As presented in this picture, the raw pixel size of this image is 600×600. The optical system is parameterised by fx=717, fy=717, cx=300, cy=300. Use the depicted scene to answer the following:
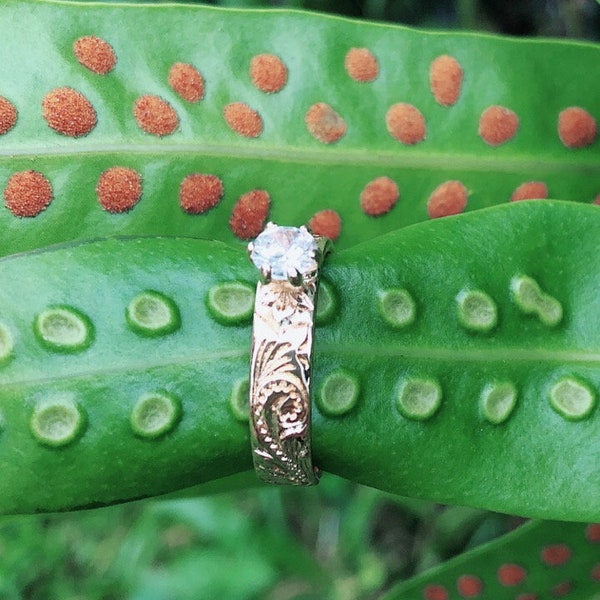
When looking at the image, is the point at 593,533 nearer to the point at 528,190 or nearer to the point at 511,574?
the point at 511,574

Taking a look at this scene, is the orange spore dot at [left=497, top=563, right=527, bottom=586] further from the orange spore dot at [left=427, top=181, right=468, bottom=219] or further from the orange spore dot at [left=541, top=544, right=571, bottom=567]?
the orange spore dot at [left=427, top=181, right=468, bottom=219]

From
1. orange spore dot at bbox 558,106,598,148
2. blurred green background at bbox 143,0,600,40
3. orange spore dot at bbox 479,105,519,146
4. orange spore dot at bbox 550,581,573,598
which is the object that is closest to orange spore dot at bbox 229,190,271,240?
orange spore dot at bbox 479,105,519,146

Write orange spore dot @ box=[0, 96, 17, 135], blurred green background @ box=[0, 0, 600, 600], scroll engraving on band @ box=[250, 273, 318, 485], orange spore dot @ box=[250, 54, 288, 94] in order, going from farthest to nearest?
blurred green background @ box=[0, 0, 600, 600] < orange spore dot @ box=[250, 54, 288, 94] < orange spore dot @ box=[0, 96, 17, 135] < scroll engraving on band @ box=[250, 273, 318, 485]

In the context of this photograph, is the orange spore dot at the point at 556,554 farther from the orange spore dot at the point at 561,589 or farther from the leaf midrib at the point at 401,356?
the leaf midrib at the point at 401,356

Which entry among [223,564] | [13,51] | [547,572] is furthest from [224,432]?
[223,564]

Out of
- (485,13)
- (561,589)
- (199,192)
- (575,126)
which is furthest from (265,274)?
(485,13)

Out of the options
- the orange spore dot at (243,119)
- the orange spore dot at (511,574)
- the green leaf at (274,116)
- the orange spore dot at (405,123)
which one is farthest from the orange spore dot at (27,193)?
the orange spore dot at (511,574)
